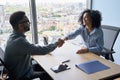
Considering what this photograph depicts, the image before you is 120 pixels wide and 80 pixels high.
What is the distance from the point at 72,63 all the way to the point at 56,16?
161cm

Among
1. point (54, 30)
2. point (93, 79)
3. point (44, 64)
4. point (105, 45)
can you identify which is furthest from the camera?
point (54, 30)

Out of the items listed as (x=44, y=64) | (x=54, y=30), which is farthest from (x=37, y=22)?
(x=44, y=64)

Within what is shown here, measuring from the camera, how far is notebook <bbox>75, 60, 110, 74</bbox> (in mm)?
1656

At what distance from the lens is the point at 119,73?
1622 mm

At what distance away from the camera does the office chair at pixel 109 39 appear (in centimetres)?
237

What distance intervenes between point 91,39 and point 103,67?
738 millimetres

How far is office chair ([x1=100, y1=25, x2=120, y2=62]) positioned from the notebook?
533mm

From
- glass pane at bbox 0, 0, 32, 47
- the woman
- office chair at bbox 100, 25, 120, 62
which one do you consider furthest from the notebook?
glass pane at bbox 0, 0, 32, 47

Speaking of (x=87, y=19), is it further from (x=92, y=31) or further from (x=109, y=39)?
(x=109, y=39)

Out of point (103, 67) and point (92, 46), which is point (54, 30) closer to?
point (92, 46)

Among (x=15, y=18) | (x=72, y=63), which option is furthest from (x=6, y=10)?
(x=72, y=63)

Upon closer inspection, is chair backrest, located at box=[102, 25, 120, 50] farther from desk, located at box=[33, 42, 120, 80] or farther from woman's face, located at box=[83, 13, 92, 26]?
desk, located at box=[33, 42, 120, 80]

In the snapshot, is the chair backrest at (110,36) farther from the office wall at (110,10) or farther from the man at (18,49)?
the man at (18,49)

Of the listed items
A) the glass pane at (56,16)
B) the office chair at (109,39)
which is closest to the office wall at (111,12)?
the glass pane at (56,16)
